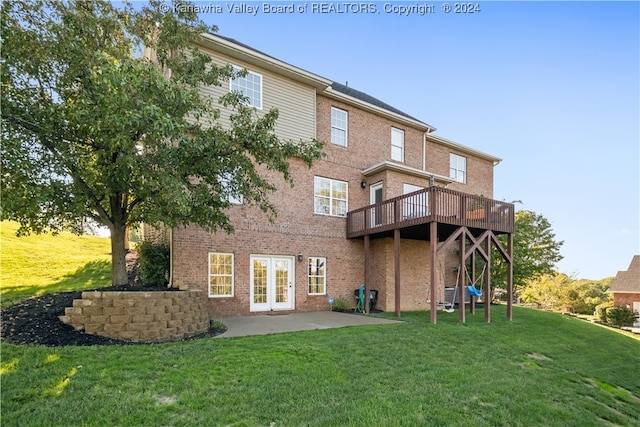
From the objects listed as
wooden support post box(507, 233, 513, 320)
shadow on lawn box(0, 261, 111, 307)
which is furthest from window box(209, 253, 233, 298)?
wooden support post box(507, 233, 513, 320)

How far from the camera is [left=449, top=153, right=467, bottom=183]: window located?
1870 cm

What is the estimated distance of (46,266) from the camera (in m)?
14.1

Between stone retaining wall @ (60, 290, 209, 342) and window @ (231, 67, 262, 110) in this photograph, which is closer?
stone retaining wall @ (60, 290, 209, 342)

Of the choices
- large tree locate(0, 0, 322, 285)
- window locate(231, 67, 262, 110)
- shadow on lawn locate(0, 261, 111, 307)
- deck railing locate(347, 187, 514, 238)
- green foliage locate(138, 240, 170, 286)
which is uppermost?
window locate(231, 67, 262, 110)

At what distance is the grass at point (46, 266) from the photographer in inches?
464

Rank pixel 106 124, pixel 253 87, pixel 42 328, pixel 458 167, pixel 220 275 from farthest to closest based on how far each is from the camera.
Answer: pixel 458 167, pixel 253 87, pixel 220 275, pixel 42 328, pixel 106 124

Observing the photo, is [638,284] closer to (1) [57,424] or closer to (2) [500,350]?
(2) [500,350]

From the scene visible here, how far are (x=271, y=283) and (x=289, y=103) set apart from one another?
6753 millimetres

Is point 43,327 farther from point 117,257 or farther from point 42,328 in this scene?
point 117,257

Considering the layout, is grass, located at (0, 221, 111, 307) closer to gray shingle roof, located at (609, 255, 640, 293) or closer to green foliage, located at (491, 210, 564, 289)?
green foliage, located at (491, 210, 564, 289)

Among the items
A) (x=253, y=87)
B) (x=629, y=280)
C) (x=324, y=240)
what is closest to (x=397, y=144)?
(x=324, y=240)

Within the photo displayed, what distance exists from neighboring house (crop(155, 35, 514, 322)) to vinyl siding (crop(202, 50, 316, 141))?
0.13 feet

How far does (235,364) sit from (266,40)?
42.1 feet

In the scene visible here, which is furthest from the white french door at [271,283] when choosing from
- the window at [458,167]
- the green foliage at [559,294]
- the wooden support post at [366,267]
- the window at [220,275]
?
the green foliage at [559,294]
